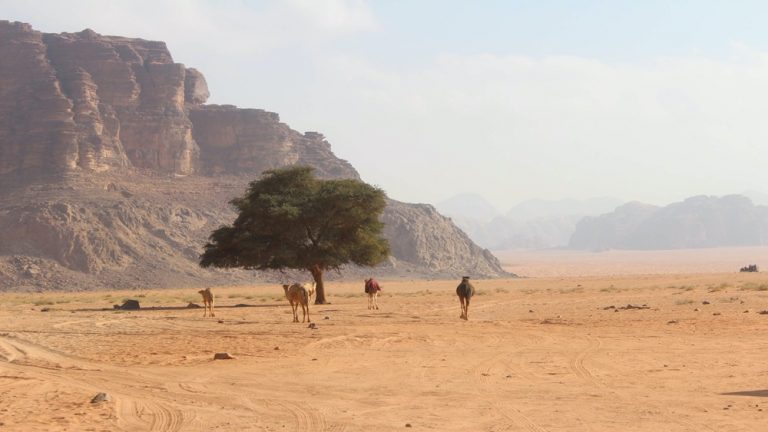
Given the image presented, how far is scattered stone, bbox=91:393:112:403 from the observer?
14172 mm

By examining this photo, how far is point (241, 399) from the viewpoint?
48.2ft

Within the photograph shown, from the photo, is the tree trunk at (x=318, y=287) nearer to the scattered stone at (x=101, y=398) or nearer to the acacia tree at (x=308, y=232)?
the acacia tree at (x=308, y=232)

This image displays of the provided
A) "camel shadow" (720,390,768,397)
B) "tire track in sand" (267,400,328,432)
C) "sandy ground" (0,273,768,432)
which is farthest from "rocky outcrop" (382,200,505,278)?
"tire track in sand" (267,400,328,432)

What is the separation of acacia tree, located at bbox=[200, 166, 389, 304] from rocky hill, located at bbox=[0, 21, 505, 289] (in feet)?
163

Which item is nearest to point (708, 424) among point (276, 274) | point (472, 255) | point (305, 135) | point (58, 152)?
point (276, 274)

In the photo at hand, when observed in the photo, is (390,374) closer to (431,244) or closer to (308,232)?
(308,232)

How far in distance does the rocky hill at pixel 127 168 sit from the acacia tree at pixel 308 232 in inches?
1954

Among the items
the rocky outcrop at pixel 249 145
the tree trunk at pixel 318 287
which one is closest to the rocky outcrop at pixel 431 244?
the rocky outcrop at pixel 249 145

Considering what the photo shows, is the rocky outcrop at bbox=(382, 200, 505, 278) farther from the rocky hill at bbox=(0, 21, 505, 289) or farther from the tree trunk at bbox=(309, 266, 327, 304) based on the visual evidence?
the tree trunk at bbox=(309, 266, 327, 304)

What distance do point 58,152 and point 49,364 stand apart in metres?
100

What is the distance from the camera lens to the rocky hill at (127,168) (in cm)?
9800

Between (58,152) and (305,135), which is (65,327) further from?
(305,135)

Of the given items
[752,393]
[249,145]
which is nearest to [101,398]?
[752,393]

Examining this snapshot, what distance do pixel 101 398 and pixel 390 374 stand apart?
5.65 metres
